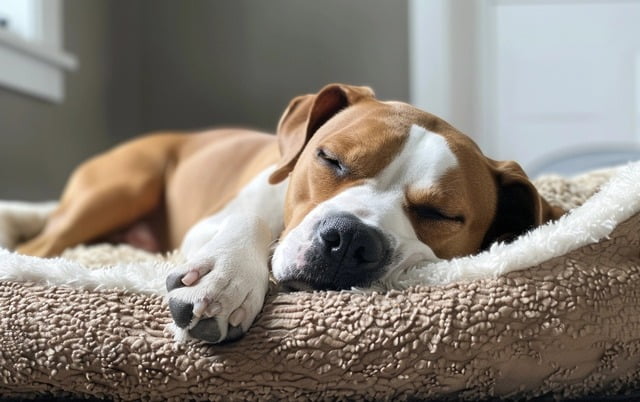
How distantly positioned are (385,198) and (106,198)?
1.32 metres

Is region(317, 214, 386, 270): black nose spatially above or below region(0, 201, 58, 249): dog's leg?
above

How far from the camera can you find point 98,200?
2531mm

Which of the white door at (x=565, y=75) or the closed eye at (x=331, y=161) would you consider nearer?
the closed eye at (x=331, y=161)

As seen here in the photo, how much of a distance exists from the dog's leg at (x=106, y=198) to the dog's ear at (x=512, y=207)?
130 centimetres

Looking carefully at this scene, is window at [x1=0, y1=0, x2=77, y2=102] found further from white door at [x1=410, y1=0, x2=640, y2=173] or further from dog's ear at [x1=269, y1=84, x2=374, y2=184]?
white door at [x1=410, y1=0, x2=640, y2=173]

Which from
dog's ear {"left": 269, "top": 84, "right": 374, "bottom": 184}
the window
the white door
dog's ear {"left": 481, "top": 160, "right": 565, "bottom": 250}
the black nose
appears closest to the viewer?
the black nose

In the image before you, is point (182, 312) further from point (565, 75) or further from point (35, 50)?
point (565, 75)

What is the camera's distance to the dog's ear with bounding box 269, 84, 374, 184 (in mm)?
1773

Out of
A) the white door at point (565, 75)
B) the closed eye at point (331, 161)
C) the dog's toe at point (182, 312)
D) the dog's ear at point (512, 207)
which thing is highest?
the closed eye at point (331, 161)

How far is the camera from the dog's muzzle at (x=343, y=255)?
129 cm

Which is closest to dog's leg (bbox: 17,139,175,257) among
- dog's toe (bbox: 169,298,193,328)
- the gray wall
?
the gray wall

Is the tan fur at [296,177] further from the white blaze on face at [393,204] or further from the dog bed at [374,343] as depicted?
the dog bed at [374,343]

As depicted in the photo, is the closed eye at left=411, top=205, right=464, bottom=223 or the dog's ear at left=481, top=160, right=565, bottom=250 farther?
the dog's ear at left=481, top=160, right=565, bottom=250

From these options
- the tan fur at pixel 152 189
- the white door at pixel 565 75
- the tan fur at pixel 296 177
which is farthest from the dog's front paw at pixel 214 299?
the white door at pixel 565 75
